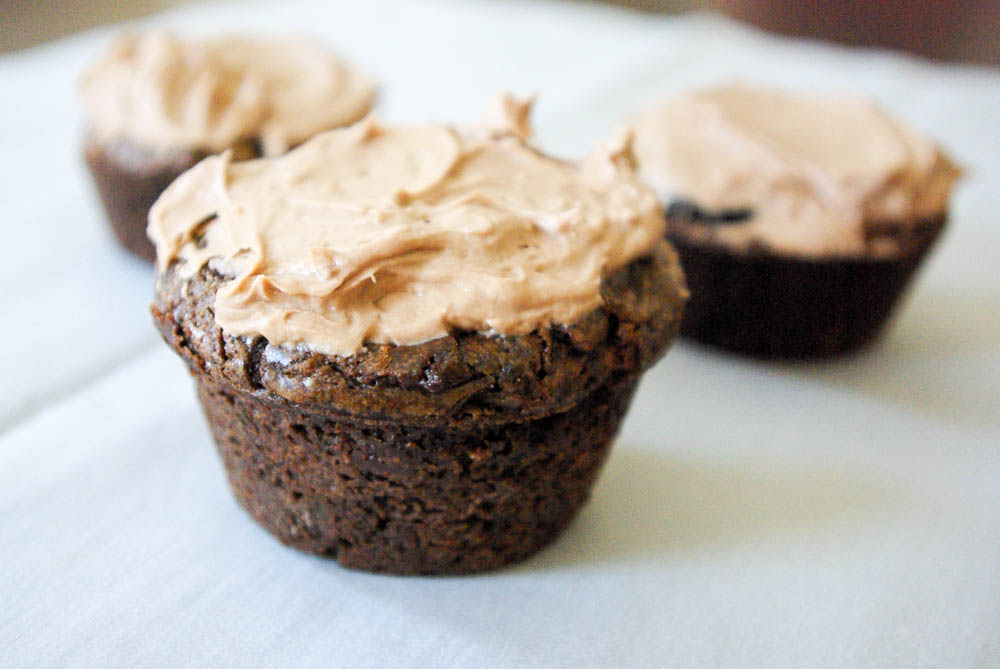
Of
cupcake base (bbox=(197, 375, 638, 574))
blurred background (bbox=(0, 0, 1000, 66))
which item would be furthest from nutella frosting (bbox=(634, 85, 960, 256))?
blurred background (bbox=(0, 0, 1000, 66))

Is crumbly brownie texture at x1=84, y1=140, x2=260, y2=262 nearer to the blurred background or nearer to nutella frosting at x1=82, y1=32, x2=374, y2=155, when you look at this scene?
nutella frosting at x1=82, y1=32, x2=374, y2=155

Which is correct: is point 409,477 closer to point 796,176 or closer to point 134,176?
point 796,176

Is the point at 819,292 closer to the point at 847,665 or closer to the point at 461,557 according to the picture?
the point at 847,665

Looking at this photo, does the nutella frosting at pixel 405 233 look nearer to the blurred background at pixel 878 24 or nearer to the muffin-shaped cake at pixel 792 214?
the muffin-shaped cake at pixel 792 214

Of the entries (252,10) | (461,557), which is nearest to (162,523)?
(461,557)

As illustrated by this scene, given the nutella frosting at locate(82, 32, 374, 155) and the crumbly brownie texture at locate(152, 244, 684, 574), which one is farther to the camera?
the nutella frosting at locate(82, 32, 374, 155)

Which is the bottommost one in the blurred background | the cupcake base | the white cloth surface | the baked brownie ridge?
the blurred background

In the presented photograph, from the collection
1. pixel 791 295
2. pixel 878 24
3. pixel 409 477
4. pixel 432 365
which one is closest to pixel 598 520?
pixel 409 477
